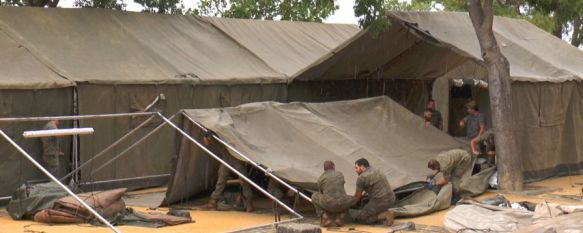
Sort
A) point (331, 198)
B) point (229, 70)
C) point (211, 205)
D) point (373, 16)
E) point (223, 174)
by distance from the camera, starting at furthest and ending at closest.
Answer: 1. point (229, 70)
2. point (373, 16)
3. point (211, 205)
4. point (223, 174)
5. point (331, 198)

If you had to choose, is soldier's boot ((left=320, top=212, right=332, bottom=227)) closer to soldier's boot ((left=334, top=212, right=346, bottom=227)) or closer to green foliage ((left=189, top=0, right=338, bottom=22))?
soldier's boot ((left=334, top=212, right=346, bottom=227))

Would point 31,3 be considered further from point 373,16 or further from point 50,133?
point 50,133

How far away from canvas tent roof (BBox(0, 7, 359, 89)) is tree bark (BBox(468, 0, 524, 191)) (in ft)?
14.6

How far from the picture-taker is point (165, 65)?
19500 millimetres

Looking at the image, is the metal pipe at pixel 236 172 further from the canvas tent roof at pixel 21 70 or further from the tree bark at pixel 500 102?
the tree bark at pixel 500 102

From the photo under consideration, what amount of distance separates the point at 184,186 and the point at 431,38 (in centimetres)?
547

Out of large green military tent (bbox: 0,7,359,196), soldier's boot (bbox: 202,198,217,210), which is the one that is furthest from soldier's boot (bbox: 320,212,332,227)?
large green military tent (bbox: 0,7,359,196)

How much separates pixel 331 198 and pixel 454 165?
3.06 meters

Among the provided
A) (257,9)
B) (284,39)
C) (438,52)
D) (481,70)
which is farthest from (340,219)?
(257,9)

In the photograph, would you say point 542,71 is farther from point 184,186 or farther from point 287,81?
point 184,186

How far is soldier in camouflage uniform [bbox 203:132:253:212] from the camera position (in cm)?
1545

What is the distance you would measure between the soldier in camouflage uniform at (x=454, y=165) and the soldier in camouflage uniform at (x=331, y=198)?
7.89 ft

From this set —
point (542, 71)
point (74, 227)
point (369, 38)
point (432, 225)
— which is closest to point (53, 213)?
point (74, 227)

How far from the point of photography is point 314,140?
16.7 metres
